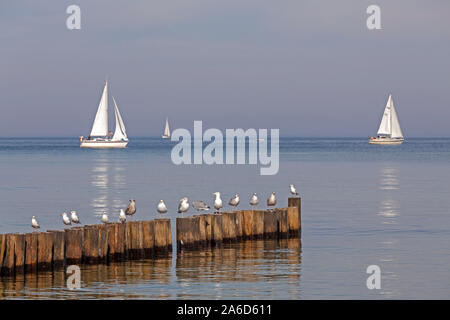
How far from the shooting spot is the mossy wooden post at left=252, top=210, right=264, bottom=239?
30.1 meters

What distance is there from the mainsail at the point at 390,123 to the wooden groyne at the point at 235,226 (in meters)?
139

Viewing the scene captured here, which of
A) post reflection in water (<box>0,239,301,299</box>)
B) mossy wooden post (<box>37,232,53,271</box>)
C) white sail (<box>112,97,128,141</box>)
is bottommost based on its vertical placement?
post reflection in water (<box>0,239,301,299</box>)

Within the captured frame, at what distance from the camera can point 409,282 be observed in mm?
23734

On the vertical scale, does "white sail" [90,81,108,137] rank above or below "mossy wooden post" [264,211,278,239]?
above

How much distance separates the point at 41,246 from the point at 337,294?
8.24m

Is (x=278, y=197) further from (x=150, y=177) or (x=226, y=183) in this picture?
(x=150, y=177)

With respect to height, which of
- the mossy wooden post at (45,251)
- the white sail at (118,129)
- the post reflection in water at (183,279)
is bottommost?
the post reflection in water at (183,279)

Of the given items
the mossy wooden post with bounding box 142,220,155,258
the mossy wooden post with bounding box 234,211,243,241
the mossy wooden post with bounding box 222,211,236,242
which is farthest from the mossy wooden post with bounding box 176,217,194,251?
the mossy wooden post with bounding box 234,211,243,241

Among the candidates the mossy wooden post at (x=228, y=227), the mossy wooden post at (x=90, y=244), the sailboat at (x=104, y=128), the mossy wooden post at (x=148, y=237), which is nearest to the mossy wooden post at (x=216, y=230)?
the mossy wooden post at (x=228, y=227)

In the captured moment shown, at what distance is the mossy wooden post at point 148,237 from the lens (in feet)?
85.9

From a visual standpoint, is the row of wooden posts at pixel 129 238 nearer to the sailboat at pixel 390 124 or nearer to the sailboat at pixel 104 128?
the sailboat at pixel 104 128

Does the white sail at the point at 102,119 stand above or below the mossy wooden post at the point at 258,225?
above

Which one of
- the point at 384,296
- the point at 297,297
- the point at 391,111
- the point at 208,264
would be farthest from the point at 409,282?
the point at 391,111

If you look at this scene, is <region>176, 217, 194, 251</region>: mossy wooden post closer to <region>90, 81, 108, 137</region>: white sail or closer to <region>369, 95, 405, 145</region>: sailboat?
<region>90, 81, 108, 137</region>: white sail
